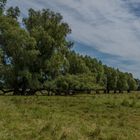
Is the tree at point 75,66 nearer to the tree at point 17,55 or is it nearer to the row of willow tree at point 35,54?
the row of willow tree at point 35,54

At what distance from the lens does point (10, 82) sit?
63.7 metres

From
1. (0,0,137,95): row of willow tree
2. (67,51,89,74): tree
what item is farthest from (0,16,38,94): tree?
(67,51,89,74): tree

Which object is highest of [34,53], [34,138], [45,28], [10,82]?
[45,28]

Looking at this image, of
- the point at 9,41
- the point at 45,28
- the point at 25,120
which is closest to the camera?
the point at 25,120

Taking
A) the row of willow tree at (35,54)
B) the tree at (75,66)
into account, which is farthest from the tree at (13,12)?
the tree at (75,66)

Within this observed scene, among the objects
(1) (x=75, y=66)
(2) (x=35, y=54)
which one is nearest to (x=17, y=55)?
(2) (x=35, y=54)

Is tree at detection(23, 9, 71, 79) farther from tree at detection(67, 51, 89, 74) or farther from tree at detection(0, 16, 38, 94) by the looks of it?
tree at detection(67, 51, 89, 74)

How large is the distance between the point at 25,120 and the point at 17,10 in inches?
1903

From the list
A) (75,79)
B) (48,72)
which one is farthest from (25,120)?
(75,79)

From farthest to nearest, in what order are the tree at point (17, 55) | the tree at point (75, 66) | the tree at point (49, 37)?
the tree at point (75, 66)
the tree at point (49, 37)
the tree at point (17, 55)

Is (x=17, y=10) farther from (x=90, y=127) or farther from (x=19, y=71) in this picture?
(x=90, y=127)

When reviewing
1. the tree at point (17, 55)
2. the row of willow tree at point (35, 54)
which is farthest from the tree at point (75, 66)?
the tree at point (17, 55)

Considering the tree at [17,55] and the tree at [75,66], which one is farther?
the tree at [75,66]

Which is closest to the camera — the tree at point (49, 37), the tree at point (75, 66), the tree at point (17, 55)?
the tree at point (17, 55)
